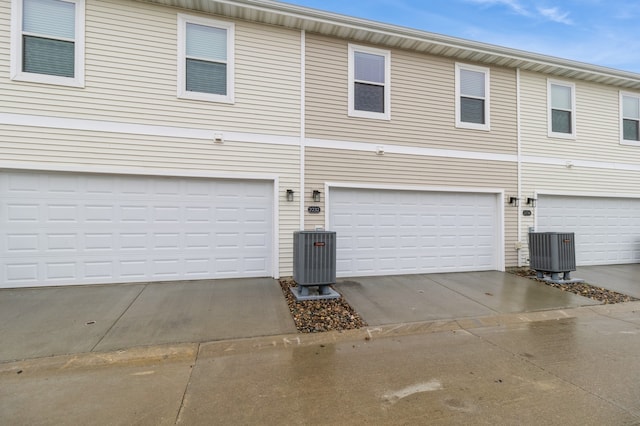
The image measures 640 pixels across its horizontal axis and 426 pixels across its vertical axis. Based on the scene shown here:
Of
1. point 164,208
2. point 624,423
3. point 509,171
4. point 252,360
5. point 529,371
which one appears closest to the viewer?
point 624,423

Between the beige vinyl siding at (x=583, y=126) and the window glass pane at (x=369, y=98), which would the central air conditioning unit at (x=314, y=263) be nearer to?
Result: the window glass pane at (x=369, y=98)

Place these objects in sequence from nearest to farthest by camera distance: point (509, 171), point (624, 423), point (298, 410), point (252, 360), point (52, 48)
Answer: point (624, 423), point (298, 410), point (252, 360), point (52, 48), point (509, 171)

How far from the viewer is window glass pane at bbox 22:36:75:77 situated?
5586 mm

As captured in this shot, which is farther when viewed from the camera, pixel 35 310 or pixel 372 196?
pixel 372 196

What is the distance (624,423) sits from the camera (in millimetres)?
2389

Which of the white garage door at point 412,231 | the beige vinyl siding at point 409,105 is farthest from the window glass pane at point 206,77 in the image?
the white garage door at point 412,231

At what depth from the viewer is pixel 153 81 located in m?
6.13

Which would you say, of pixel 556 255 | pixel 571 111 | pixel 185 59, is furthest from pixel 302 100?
pixel 571 111

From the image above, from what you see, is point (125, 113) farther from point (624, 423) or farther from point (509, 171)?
point (509, 171)

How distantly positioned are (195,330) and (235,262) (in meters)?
2.58

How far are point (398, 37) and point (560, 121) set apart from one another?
524 centimetres

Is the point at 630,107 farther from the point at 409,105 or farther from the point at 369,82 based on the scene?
the point at 369,82

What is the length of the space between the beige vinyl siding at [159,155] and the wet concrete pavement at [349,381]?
331cm

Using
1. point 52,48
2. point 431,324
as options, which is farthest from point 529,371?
point 52,48
